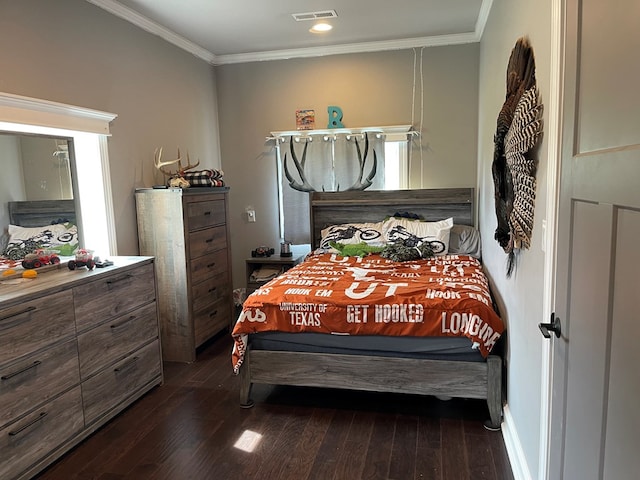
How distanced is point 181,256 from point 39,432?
151 centimetres

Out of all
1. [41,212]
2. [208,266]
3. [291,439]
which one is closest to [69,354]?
[41,212]

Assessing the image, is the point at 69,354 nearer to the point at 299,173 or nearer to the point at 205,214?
the point at 205,214

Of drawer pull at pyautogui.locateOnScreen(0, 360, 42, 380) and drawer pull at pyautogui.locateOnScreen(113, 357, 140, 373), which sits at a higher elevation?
drawer pull at pyautogui.locateOnScreen(0, 360, 42, 380)

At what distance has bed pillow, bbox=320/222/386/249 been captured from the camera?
407cm

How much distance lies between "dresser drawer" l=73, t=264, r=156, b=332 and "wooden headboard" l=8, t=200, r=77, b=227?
22.4 inches

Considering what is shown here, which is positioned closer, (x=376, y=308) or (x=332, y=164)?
(x=376, y=308)

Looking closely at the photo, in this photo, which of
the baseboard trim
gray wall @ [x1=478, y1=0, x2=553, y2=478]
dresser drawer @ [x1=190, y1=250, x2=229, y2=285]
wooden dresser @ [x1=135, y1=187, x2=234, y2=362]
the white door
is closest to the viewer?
the white door

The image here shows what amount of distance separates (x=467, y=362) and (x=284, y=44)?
3.23 m

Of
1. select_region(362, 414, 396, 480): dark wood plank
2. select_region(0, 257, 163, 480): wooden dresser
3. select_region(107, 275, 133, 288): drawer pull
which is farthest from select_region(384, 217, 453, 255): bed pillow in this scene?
select_region(107, 275, 133, 288): drawer pull

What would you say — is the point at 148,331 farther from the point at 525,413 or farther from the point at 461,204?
the point at 461,204

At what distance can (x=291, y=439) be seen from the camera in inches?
96.2

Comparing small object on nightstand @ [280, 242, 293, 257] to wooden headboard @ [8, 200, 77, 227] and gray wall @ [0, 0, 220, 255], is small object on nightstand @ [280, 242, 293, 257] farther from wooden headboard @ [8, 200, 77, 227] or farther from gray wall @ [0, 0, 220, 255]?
wooden headboard @ [8, 200, 77, 227]

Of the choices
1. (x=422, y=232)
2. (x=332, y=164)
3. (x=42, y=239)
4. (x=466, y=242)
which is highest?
(x=332, y=164)

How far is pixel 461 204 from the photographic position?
426 centimetres
